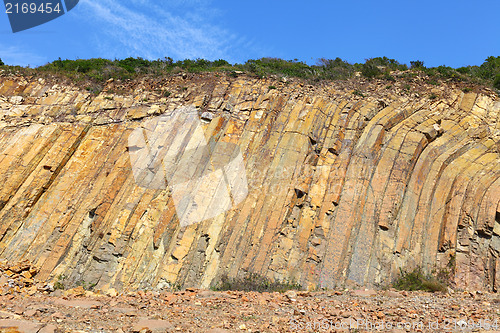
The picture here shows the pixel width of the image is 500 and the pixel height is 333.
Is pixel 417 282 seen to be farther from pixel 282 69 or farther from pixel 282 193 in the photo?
pixel 282 69

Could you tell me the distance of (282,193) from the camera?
46.5 feet

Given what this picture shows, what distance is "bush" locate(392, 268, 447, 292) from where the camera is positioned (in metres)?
11.4

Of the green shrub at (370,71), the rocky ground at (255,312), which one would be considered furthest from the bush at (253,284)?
the green shrub at (370,71)

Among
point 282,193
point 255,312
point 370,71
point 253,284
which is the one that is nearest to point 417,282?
point 253,284

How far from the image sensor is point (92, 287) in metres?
12.7

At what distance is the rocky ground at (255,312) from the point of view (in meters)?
8.07

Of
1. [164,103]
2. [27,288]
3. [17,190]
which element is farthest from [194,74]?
[27,288]

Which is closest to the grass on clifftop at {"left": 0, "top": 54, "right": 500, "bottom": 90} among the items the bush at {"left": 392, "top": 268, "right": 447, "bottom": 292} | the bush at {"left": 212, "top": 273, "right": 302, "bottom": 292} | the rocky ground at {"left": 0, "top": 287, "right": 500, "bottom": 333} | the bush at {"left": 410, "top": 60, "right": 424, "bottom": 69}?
the bush at {"left": 410, "top": 60, "right": 424, "bottom": 69}

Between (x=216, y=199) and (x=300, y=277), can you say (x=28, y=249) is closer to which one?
(x=216, y=199)

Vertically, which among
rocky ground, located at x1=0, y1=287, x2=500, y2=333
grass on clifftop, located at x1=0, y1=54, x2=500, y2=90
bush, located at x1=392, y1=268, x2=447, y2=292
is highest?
grass on clifftop, located at x1=0, y1=54, x2=500, y2=90

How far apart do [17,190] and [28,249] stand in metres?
2.98

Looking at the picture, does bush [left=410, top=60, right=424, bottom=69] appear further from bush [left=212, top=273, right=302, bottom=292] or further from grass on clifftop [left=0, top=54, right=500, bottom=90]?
bush [left=212, top=273, right=302, bottom=292]

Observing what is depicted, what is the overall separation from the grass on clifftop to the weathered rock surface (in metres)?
2.01

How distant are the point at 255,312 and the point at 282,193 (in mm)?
5641
